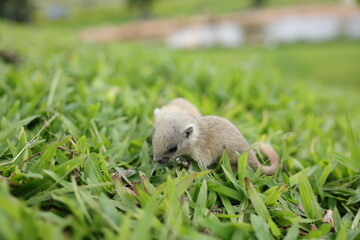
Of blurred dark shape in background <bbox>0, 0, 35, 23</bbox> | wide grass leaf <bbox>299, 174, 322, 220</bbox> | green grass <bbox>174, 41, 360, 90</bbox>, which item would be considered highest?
blurred dark shape in background <bbox>0, 0, 35, 23</bbox>

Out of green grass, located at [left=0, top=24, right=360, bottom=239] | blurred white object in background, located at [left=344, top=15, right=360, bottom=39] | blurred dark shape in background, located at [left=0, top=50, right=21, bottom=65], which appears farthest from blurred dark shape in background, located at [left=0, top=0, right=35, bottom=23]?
blurred white object in background, located at [left=344, top=15, right=360, bottom=39]

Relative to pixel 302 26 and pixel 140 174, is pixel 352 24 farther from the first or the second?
pixel 140 174

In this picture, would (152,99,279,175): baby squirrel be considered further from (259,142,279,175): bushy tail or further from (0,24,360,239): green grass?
(0,24,360,239): green grass

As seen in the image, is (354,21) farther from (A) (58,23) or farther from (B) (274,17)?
(A) (58,23)

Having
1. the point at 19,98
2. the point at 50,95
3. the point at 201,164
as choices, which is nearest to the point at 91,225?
the point at 201,164

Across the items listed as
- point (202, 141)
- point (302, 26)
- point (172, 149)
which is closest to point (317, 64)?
point (202, 141)

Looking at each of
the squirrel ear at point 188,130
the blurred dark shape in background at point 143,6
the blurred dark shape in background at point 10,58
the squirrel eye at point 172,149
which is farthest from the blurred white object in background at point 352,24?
the squirrel eye at point 172,149
